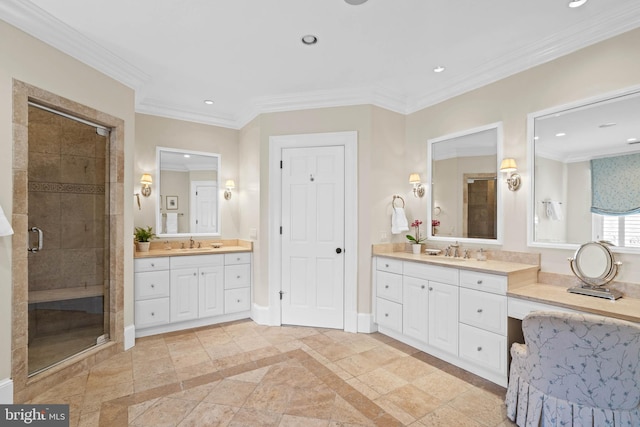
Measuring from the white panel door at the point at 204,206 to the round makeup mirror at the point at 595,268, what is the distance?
3.96 metres

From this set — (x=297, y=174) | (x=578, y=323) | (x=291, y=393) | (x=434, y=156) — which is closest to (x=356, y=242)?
(x=297, y=174)

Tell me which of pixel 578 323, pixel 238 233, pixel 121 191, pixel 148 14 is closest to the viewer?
pixel 578 323

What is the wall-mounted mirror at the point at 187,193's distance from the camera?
4055mm

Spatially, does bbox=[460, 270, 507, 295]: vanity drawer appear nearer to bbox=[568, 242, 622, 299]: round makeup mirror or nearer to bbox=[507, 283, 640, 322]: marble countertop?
bbox=[507, 283, 640, 322]: marble countertop

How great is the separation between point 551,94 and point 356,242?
2248 mm

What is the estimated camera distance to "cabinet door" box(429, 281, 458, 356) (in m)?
2.75

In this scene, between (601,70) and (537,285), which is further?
(537,285)

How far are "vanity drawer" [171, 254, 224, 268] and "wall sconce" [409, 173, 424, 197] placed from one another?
99.3 inches

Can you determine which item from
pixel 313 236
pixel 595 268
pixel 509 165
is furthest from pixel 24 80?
pixel 595 268

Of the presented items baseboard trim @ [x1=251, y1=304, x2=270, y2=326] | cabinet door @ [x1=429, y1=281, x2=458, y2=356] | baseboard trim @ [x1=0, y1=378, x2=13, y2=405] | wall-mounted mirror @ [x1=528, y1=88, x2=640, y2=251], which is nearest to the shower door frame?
baseboard trim @ [x1=0, y1=378, x2=13, y2=405]

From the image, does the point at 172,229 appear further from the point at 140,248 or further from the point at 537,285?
the point at 537,285

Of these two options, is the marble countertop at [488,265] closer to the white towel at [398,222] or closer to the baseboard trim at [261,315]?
the white towel at [398,222]


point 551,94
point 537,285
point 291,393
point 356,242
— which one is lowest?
point 291,393

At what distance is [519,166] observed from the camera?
2830 mm
